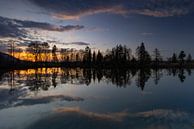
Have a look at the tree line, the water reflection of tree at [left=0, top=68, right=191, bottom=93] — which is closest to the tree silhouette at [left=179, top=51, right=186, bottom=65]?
the tree line

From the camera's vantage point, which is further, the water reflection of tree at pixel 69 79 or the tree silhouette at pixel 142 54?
the tree silhouette at pixel 142 54

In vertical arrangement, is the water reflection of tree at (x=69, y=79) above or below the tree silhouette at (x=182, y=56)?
below

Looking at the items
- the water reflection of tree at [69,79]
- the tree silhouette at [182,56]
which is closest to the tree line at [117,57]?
the tree silhouette at [182,56]

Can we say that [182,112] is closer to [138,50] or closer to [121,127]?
[121,127]

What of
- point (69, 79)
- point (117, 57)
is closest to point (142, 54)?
point (117, 57)

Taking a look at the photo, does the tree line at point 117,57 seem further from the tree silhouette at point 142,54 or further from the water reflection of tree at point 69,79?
the water reflection of tree at point 69,79

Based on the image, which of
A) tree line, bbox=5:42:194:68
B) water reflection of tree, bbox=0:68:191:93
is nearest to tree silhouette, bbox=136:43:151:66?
tree line, bbox=5:42:194:68

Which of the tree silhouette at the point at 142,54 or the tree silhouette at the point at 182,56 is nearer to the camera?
the tree silhouette at the point at 142,54

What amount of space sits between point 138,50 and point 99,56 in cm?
2129

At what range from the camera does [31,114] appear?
55.6 feet

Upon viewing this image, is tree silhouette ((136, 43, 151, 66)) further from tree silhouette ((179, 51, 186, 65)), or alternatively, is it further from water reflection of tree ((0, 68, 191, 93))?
water reflection of tree ((0, 68, 191, 93))

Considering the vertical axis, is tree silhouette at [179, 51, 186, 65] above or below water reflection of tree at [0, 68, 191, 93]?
above

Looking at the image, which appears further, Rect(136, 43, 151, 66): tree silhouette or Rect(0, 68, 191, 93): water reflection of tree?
Rect(136, 43, 151, 66): tree silhouette

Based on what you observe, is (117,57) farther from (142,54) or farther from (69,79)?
(69,79)
